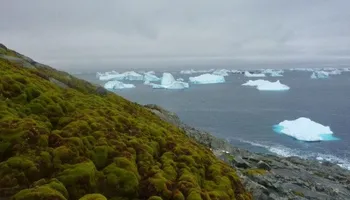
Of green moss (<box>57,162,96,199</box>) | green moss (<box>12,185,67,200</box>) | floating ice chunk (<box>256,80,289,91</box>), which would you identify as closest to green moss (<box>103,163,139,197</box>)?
green moss (<box>57,162,96,199</box>)

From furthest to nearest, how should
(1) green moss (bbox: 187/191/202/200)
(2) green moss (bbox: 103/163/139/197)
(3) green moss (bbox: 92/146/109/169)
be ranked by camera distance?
(3) green moss (bbox: 92/146/109/169)
(1) green moss (bbox: 187/191/202/200)
(2) green moss (bbox: 103/163/139/197)

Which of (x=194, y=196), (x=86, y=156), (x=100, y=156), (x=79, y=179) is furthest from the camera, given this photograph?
(x=100, y=156)

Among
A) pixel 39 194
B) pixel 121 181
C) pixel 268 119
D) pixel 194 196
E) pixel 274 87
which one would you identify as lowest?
pixel 268 119

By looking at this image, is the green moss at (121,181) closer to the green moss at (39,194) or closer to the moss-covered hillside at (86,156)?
the moss-covered hillside at (86,156)

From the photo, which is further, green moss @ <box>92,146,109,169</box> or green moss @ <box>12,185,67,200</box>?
green moss @ <box>92,146,109,169</box>

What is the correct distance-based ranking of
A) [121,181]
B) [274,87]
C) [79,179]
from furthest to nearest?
[274,87], [121,181], [79,179]

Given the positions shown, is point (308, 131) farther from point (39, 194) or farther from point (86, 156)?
point (39, 194)

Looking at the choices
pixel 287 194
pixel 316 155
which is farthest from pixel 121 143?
pixel 316 155

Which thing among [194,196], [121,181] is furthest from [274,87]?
[121,181]

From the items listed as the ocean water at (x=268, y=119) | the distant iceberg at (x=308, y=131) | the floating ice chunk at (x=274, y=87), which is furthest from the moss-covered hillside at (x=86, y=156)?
the floating ice chunk at (x=274, y=87)

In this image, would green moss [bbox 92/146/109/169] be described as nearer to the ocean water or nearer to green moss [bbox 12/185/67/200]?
green moss [bbox 12/185/67/200]
